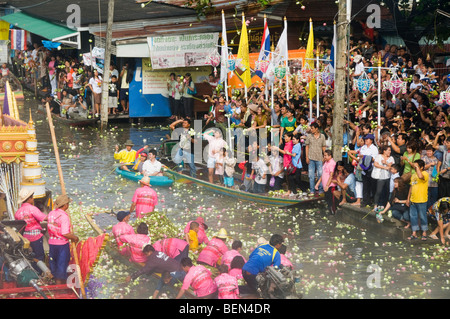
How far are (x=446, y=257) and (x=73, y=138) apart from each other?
16.7m

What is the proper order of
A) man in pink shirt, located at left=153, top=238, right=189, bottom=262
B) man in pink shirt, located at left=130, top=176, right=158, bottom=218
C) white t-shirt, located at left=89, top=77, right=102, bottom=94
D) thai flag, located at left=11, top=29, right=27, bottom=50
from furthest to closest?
1. thai flag, located at left=11, top=29, right=27, bottom=50
2. white t-shirt, located at left=89, top=77, right=102, bottom=94
3. man in pink shirt, located at left=130, top=176, right=158, bottom=218
4. man in pink shirt, located at left=153, top=238, right=189, bottom=262

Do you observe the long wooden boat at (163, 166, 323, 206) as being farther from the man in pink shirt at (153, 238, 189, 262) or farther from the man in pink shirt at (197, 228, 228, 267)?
the man in pink shirt at (153, 238, 189, 262)

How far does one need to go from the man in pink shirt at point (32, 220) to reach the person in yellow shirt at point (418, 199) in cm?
716

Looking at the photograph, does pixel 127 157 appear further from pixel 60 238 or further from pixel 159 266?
pixel 159 266

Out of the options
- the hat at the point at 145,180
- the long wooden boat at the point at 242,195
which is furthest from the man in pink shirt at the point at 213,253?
the long wooden boat at the point at 242,195

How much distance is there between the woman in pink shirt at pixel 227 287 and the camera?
34.3 ft

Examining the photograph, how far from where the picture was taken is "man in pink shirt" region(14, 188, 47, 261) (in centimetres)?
1162

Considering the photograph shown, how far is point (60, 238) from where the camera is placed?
37.4ft

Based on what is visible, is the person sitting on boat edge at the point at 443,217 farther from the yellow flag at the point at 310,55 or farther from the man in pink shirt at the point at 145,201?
the yellow flag at the point at 310,55

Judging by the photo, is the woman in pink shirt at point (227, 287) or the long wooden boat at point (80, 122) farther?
the long wooden boat at point (80, 122)

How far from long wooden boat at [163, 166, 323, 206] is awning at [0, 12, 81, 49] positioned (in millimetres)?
11546

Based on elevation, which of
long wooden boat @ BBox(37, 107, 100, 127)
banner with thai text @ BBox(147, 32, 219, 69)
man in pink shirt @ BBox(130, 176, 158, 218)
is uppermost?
banner with thai text @ BBox(147, 32, 219, 69)

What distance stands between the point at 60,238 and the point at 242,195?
6.67m

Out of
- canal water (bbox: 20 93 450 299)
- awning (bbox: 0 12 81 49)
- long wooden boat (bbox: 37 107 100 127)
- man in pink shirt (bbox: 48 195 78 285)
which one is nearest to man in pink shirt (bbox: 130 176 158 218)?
canal water (bbox: 20 93 450 299)
